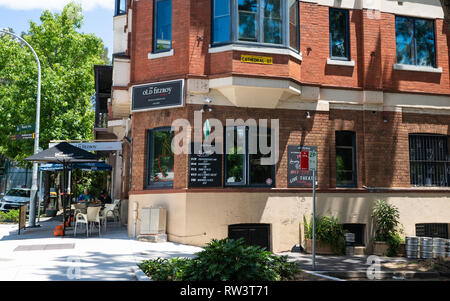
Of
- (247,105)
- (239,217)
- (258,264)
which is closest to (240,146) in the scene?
(247,105)

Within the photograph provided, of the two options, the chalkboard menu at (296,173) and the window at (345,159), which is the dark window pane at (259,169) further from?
the window at (345,159)

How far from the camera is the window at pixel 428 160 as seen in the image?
1459 centimetres

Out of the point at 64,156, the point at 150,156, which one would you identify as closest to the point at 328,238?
the point at 150,156

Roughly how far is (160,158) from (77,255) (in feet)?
13.9

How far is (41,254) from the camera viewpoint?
10039 millimetres

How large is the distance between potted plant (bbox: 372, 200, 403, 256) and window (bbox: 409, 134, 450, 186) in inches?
66.9

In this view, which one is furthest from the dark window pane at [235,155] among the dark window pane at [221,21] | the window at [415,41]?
the window at [415,41]

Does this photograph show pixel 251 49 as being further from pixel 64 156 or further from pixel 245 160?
pixel 64 156

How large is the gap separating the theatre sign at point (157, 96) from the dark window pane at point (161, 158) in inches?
32.2

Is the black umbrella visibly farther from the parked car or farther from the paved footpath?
the parked car

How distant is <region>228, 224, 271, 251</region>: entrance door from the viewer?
42.2ft

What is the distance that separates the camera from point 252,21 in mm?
12977

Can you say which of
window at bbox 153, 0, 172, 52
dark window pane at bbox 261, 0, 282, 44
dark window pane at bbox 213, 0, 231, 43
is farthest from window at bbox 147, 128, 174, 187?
dark window pane at bbox 261, 0, 282, 44

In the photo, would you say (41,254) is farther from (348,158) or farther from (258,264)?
(348,158)
